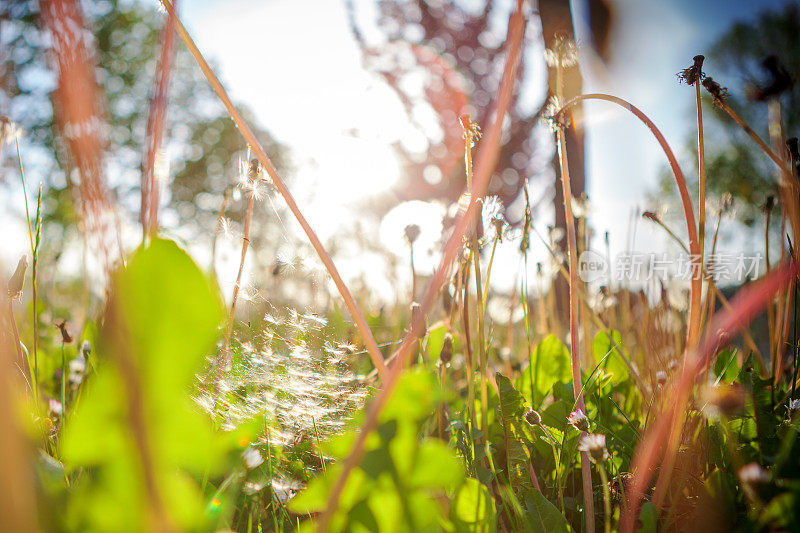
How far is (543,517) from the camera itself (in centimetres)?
52

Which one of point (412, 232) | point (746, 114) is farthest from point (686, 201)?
point (746, 114)

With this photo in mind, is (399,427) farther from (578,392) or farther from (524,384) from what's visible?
(524,384)

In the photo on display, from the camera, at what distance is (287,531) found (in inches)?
23.1

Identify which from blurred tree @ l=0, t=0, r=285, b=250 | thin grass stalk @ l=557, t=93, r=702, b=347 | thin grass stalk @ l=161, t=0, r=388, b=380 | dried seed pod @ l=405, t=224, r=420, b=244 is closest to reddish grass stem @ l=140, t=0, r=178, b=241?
thin grass stalk @ l=161, t=0, r=388, b=380

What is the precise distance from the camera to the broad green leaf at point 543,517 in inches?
20.1

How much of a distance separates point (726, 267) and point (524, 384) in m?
0.68

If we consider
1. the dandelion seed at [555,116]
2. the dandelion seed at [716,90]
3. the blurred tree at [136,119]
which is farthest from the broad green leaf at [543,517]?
the blurred tree at [136,119]

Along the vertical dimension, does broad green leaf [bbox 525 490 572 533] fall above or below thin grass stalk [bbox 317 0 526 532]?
below

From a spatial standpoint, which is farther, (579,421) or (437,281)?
(579,421)

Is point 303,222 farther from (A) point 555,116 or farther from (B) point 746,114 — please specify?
(B) point 746,114

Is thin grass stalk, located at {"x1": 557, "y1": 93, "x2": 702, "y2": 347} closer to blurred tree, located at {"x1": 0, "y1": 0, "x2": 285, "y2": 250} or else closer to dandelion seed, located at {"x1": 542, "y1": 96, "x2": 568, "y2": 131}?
dandelion seed, located at {"x1": 542, "y1": 96, "x2": 568, "y2": 131}

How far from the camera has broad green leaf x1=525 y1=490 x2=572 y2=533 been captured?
51 cm

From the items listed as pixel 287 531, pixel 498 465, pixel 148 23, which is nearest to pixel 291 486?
pixel 287 531

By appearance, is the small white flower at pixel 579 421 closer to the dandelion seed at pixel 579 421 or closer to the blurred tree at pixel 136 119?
the dandelion seed at pixel 579 421
